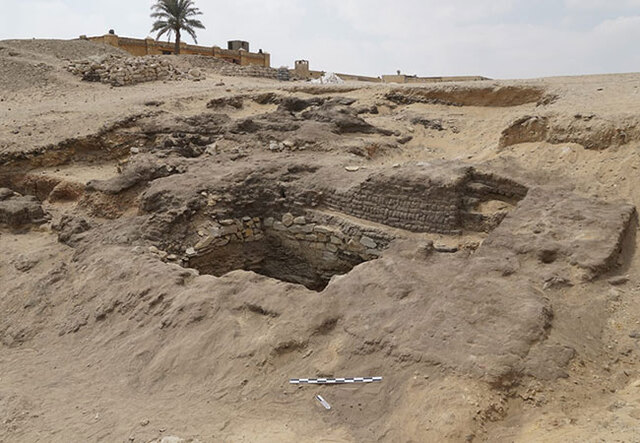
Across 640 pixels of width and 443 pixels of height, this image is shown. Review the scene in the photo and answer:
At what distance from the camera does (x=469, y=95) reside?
997 centimetres

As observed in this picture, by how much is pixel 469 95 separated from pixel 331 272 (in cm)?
523

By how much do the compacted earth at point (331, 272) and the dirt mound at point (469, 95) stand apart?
46 mm

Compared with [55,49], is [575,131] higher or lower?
lower

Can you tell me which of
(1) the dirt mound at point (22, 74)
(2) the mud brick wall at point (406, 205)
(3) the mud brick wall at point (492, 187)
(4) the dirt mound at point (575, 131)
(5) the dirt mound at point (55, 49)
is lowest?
(2) the mud brick wall at point (406, 205)

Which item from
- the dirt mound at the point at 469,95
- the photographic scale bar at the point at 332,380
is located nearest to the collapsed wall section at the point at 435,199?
the photographic scale bar at the point at 332,380

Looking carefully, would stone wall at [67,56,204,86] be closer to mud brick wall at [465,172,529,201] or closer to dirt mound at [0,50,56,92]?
dirt mound at [0,50,56,92]

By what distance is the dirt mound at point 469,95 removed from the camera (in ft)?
30.5

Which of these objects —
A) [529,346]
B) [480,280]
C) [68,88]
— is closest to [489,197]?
[480,280]

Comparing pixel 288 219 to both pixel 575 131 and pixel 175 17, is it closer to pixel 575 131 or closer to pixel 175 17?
pixel 575 131

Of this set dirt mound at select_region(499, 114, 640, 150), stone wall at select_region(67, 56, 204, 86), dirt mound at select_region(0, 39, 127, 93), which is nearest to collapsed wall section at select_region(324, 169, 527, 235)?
dirt mound at select_region(499, 114, 640, 150)

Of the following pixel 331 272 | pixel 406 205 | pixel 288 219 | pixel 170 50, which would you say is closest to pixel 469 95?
pixel 406 205

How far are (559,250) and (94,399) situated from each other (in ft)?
13.3

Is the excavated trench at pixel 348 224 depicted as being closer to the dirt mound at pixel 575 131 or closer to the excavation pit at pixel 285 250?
the excavation pit at pixel 285 250

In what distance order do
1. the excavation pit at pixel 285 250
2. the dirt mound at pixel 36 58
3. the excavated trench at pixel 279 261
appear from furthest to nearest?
the dirt mound at pixel 36 58 → the excavated trench at pixel 279 261 → the excavation pit at pixel 285 250
